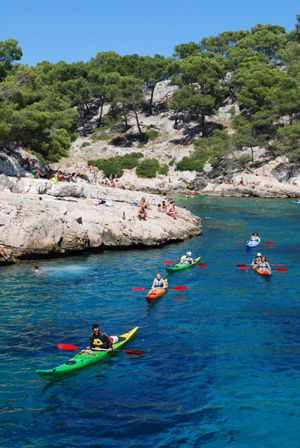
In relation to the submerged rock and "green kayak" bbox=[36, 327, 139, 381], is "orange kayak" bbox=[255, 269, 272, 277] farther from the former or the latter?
"green kayak" bbox=[36, 327, 139, 381]

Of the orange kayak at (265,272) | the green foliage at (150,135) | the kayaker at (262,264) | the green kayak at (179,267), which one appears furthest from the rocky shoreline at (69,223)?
the green foliage at (150,135)

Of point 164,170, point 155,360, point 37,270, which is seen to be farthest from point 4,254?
point 164,170

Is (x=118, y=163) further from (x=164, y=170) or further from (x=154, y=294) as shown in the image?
(x=154, y=294)

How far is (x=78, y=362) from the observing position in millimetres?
11758

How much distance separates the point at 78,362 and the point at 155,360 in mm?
2400

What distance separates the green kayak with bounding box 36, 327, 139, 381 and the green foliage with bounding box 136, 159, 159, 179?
66.8 meters

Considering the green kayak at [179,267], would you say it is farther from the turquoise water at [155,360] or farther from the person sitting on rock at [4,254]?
the person sitting on rock at [4,254]

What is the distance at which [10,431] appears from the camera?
9.17 metres

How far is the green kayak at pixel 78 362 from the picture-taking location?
11000 millimetres

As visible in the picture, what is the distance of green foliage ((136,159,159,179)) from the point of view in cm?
7910

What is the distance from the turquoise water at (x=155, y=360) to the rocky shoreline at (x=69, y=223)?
66.3 inches

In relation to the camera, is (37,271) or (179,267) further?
(179,267)

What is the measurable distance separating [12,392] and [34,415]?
1.29 metres

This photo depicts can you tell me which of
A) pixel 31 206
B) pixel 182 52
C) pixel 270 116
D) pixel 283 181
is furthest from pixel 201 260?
pixel 182 52
